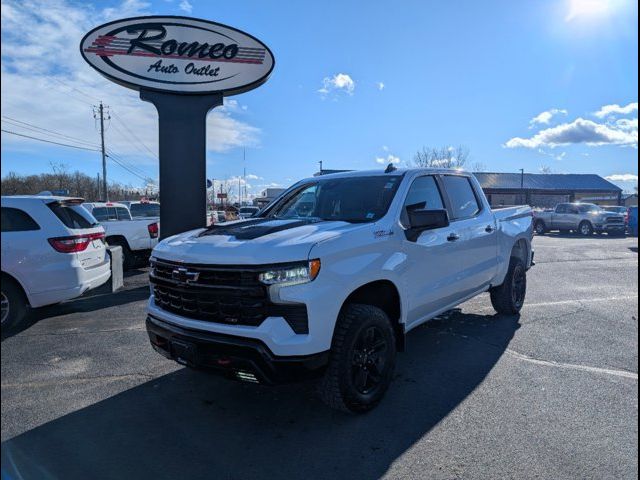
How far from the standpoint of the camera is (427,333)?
5.81 metres

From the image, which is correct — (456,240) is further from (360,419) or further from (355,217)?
(360,419)

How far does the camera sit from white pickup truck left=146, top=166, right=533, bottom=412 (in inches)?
121

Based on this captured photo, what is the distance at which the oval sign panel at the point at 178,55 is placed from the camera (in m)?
8.97

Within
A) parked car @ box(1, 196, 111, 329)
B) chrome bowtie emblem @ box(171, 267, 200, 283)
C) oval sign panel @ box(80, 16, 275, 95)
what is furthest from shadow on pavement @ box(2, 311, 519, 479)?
oval sign panel @ box(80, 16, 275, 95)

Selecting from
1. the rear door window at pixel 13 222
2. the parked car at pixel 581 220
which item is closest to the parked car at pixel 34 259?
the rear door window at pixel 13 222

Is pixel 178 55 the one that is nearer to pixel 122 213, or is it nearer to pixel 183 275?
pixel 122 213

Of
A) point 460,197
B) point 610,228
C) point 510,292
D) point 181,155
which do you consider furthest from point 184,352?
point 610,228

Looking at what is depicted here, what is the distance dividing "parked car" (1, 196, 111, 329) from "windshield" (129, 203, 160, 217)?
13203 millimetres

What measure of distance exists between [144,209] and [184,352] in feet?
43.9

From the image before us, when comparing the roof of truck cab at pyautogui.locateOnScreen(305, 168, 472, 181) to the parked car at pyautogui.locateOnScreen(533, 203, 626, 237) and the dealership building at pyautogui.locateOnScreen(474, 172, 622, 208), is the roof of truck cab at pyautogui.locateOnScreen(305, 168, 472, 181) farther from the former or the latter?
the dealership building at pyautogui.locateOnScreen(474, 172, 622, 208)

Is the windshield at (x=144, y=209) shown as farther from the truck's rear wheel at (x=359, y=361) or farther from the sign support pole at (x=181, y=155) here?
the truck's rear wheel at (x=359, y=361)

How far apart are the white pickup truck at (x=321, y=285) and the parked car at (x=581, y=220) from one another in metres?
23.9

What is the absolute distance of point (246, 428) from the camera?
3.43 metres

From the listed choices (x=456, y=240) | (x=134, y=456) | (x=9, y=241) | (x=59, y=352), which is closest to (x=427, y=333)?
(x=456, y=240)
